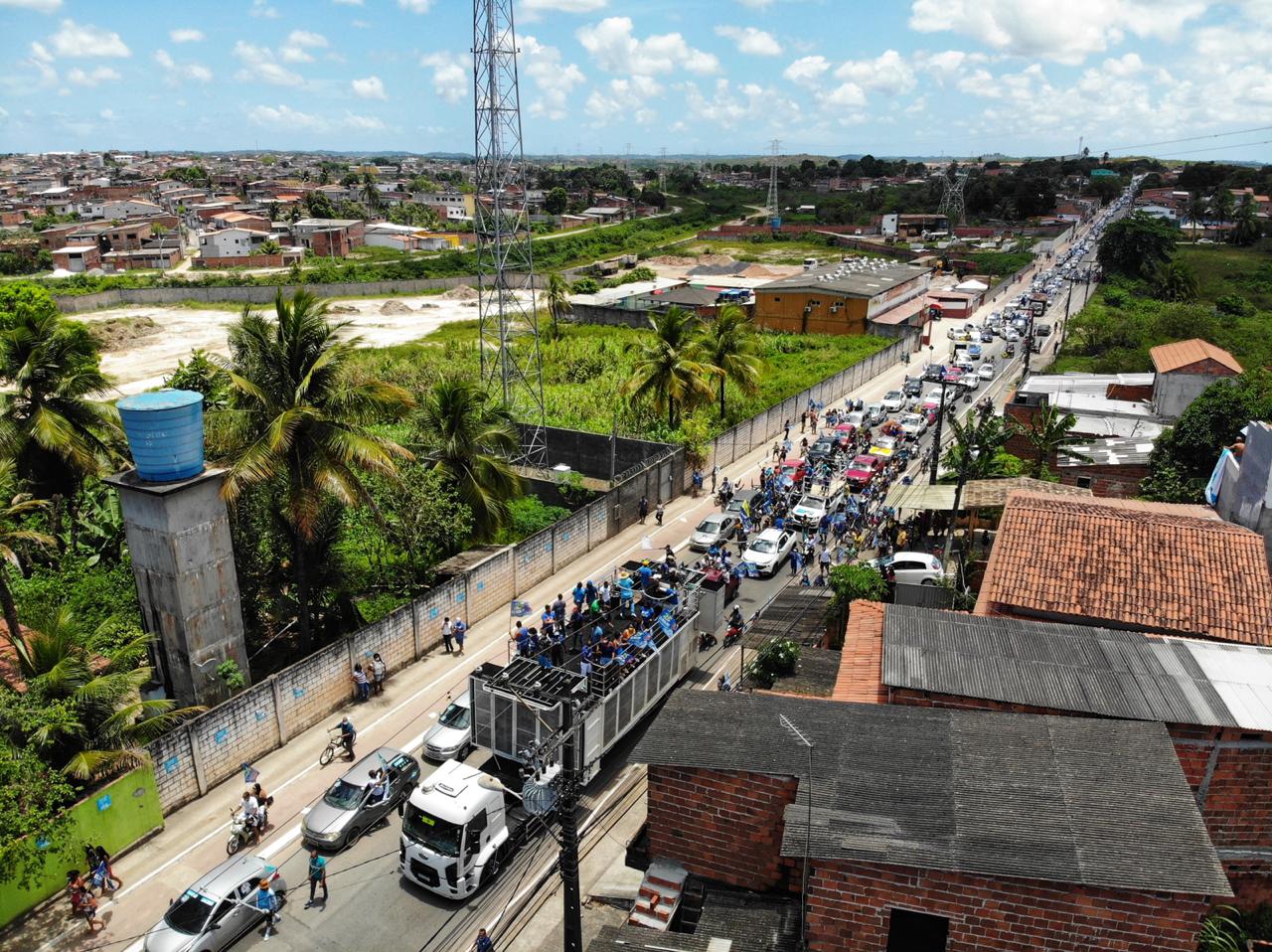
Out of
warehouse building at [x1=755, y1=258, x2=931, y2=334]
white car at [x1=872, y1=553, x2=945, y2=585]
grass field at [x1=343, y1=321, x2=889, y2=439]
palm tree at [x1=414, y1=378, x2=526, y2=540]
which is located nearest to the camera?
white car at [x1=872, y1=553, x2=945, y2=585]

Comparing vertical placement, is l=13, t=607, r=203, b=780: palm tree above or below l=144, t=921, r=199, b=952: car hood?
above

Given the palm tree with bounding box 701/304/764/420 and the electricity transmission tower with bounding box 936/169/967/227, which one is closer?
the palm tree with bounding box 701/304/764/420

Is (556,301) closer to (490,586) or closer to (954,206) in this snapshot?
(490,586)

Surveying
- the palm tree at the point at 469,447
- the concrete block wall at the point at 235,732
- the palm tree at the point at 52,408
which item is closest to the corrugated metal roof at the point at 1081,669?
the concrete block wall at the point at 235,732

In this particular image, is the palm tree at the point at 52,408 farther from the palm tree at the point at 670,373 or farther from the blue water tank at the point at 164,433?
the palm tree at the point at 670,373

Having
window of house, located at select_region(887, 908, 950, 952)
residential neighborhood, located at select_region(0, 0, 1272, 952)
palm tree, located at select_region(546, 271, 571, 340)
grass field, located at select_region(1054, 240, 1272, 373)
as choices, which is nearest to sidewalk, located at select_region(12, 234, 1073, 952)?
residential neighborhood, located at select_region(0, 0, 1272, 952)

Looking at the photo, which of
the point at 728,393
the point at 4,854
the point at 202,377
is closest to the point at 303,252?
the point at 728,393

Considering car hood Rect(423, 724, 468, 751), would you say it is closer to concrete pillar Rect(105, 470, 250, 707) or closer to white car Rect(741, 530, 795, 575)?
concrete pillar Rect(105, 470, 250, 707)

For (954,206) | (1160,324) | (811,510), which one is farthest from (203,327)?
(954,206)
